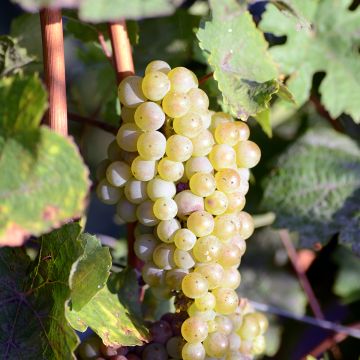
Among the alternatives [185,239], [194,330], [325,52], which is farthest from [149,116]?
[325,52]

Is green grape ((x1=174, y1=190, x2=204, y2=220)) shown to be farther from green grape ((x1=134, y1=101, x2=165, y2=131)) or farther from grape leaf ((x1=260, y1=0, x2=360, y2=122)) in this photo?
grape leaf ((x1=260, y1=0, x2=360, y2=122))

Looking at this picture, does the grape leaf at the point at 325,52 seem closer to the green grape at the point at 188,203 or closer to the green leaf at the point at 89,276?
the green grape at the point at 188,203

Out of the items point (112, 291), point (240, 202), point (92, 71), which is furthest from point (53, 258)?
point (92, 71)

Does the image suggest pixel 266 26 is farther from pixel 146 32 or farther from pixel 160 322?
pixel 160 322

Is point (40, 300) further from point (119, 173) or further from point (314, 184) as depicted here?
point (314, 184)

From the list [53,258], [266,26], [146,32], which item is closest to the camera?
[53,258]

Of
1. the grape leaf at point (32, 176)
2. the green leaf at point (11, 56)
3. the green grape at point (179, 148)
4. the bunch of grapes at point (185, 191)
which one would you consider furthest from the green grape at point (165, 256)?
the green leaf at point (11, 56)
